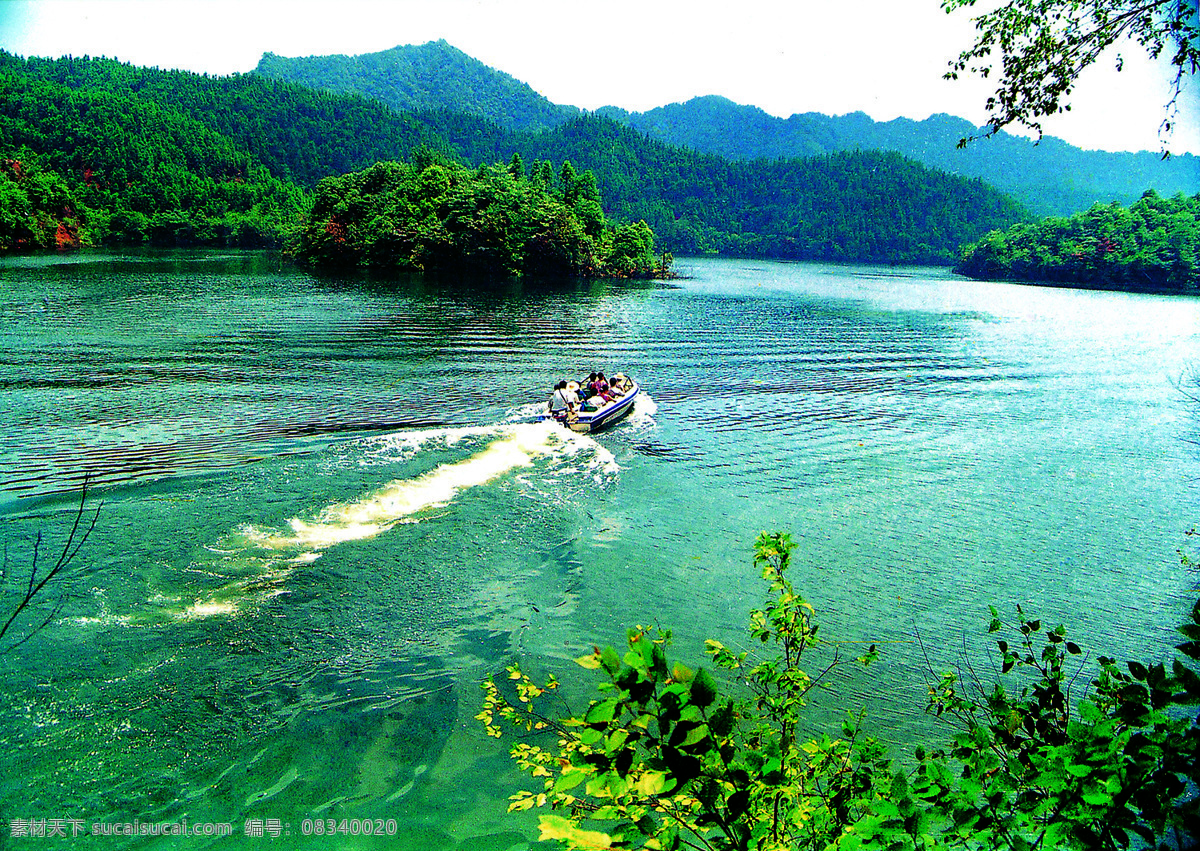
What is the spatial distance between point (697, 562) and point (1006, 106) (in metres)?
8.80

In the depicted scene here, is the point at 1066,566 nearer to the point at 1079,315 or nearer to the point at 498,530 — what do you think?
the point at 498,530

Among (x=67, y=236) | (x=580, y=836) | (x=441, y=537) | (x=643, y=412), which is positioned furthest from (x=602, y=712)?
(x=67, y=236)

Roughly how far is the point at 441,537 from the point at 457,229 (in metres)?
65.0

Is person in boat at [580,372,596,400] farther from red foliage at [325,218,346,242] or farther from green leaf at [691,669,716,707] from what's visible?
red foliage at [325,218,346,242]

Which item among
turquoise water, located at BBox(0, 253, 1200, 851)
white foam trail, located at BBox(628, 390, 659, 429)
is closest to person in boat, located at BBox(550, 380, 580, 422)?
turquoise water, located at BBox(0, 253, 1200, 851)

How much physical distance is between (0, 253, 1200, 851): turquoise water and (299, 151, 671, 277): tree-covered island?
138 ft

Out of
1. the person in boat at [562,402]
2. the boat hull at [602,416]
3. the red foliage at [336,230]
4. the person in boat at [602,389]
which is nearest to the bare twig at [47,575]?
the person in boat at [562,402]

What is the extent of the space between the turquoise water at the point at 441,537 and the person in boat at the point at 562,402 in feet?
2.69

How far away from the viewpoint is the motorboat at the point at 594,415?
20594mm

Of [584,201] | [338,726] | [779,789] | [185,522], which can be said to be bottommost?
[338,726]

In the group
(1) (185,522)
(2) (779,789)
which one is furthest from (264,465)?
(2) (779,789)

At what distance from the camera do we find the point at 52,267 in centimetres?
5969

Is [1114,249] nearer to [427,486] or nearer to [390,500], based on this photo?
[427,486]

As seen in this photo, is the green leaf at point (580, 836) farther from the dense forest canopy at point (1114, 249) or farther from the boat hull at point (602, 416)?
the dense forest canopy at point (1114, 249)
